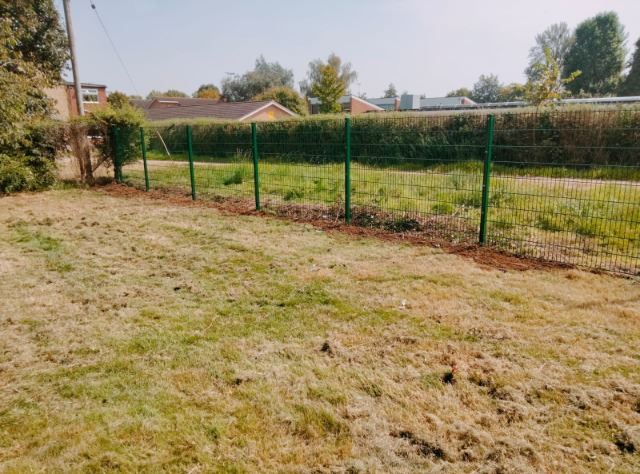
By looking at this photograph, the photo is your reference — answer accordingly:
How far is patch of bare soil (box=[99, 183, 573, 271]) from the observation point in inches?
217

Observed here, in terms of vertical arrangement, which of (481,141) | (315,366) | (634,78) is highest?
(634,78)

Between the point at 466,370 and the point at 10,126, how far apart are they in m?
10.1


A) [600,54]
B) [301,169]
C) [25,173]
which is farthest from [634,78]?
[25,173]

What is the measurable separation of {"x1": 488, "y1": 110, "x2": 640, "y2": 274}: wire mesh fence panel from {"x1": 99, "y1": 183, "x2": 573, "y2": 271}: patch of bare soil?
1.19 feet

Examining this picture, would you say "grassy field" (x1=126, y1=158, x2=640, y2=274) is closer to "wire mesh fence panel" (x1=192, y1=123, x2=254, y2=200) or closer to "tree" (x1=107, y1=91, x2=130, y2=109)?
"wire mesh fence panel" (x1=192, y1=123, x2=254, y2=200)

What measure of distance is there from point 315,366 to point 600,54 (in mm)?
69983

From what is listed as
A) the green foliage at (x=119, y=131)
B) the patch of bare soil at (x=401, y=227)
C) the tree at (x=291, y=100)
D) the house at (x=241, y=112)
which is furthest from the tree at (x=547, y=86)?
the tree at (x=291, y=100)

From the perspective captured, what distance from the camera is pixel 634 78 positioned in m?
50.0

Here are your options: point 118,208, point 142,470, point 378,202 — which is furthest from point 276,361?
point 118,208

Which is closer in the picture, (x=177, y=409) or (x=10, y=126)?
(x=177, y=409)

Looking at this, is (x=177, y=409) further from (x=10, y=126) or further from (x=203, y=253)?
(x=10, y=126)

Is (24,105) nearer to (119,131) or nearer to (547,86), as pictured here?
(119,131)

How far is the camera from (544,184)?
18.8ft

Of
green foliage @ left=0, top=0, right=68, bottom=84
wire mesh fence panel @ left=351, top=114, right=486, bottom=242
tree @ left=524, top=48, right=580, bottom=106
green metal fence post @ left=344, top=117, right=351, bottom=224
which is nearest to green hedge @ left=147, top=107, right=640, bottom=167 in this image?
wire mesh fence panel @ left=351, top=114, right=486, bottom=242
